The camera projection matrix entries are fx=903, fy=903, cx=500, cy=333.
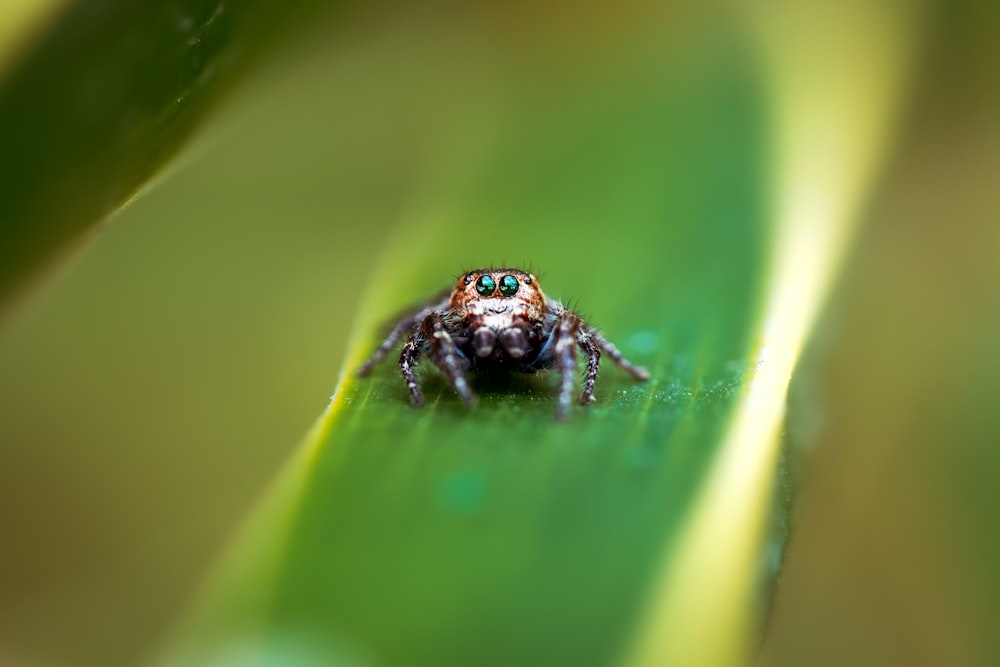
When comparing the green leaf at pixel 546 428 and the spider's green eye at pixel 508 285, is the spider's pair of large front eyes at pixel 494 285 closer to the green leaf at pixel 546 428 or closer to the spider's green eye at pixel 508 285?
the spider's green eye at pixel 508 285

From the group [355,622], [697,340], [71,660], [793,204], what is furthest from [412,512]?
[71,660]

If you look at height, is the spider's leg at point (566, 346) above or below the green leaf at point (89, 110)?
above

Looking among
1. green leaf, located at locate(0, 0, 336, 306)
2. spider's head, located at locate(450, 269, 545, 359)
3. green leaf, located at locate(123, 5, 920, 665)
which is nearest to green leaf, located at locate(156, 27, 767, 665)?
green leaf, located at locate(123, 5, 920, 665)

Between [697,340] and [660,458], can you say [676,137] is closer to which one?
[697,340]

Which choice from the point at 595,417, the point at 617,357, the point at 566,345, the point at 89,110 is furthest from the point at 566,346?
the point at 89,110

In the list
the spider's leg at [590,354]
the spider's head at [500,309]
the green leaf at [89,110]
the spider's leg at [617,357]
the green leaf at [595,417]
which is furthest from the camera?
the spider's head at [500,309]

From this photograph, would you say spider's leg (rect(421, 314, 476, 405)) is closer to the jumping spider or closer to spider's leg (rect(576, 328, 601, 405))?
the jumping spider

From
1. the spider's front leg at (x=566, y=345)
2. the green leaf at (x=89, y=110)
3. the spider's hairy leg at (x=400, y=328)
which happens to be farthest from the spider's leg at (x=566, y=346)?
the green leaf at (x=89, y=110)

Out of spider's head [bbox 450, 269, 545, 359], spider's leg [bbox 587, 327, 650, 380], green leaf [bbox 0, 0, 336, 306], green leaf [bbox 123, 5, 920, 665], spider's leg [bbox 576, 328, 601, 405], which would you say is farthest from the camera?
spider's head [bbox 450, 269, 545, 359]
